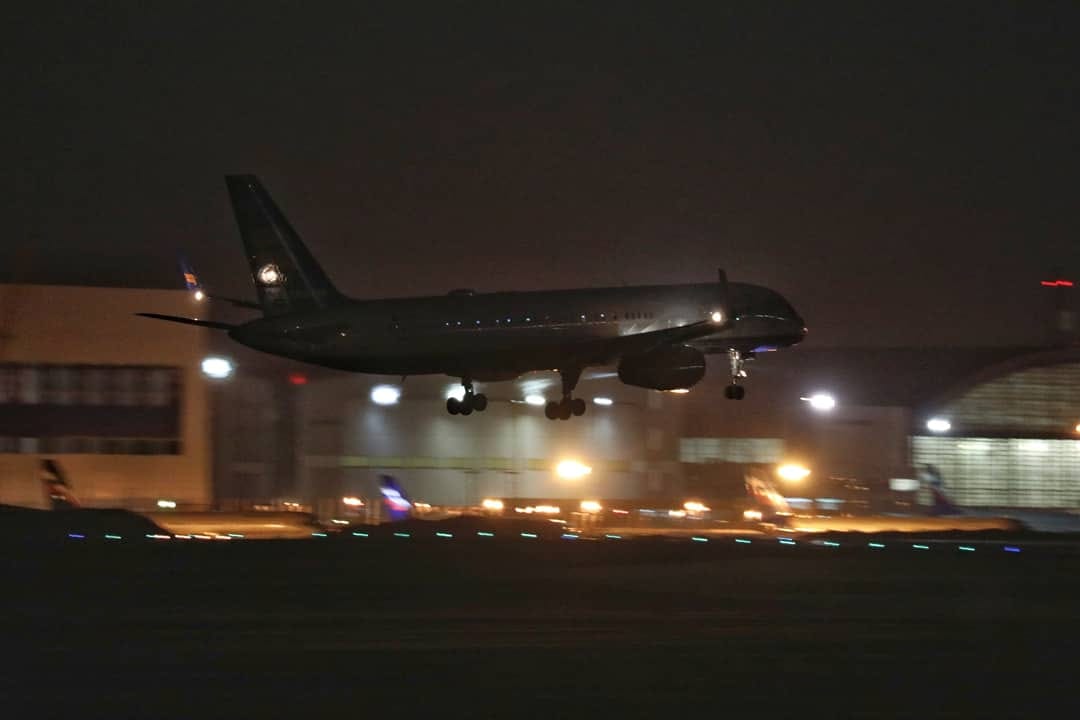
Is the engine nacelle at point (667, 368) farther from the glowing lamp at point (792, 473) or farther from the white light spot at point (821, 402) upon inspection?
the white light spot at point (821, 402)

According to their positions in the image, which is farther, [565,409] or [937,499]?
[937,499]

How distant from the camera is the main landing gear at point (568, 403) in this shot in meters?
51.1

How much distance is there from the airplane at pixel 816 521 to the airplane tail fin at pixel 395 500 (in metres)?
15.7

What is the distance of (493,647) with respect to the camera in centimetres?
2352

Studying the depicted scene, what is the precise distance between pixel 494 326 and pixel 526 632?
75.7ft

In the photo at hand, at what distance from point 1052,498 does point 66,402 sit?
2386 inches

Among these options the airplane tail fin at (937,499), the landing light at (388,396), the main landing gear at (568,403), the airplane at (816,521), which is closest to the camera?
the main landing gear at (568,403)

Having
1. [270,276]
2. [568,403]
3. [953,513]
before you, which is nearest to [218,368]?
[270,276]

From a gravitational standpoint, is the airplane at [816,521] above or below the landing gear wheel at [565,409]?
below

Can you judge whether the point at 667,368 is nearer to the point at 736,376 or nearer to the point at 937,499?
the point at 736,376

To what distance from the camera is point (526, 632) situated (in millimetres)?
25406

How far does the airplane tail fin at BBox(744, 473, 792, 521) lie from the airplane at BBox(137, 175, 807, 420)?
22.3 feet

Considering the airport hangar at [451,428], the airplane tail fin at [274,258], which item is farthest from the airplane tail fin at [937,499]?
the airplane tail fin at [274,258]

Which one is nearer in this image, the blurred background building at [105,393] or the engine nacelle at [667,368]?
the engine nacelle at [667,368]
